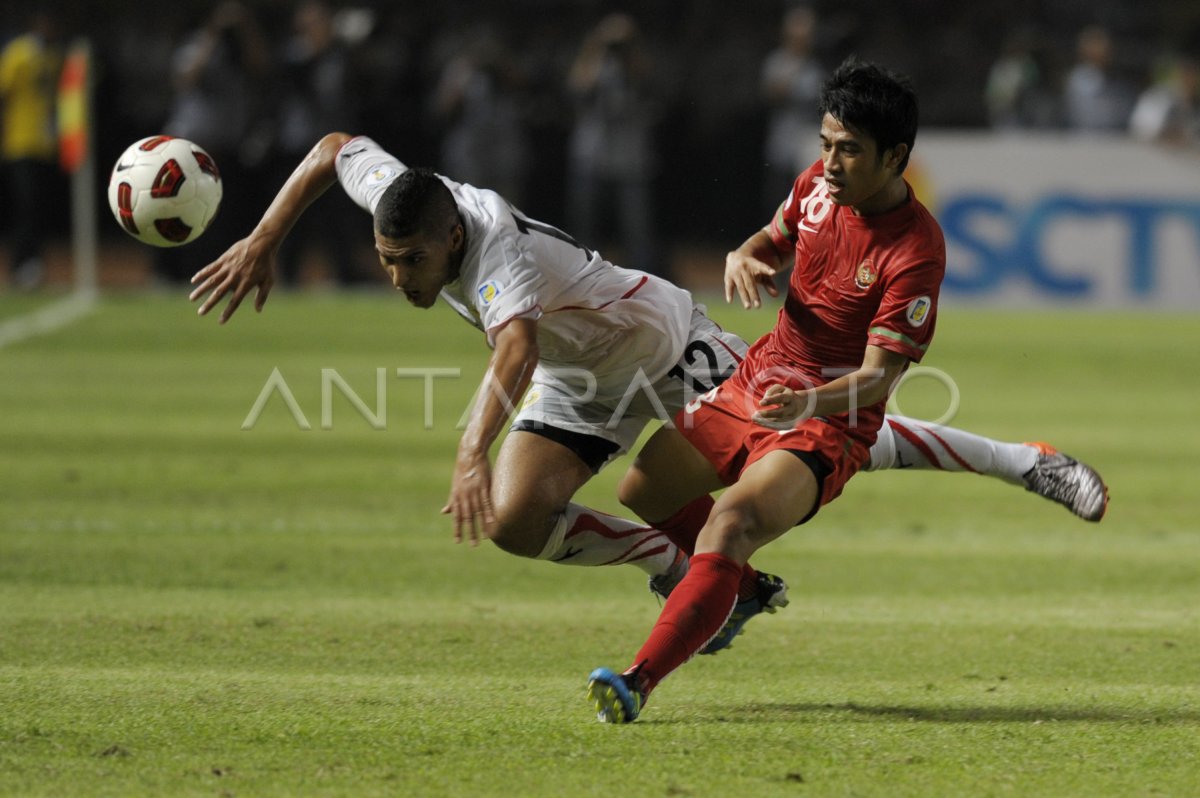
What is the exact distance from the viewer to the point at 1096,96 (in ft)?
71.3

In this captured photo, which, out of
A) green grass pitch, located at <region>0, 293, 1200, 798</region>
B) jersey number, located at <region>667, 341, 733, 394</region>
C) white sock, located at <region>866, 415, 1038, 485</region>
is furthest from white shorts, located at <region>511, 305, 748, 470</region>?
green grass pitch, located at <region>0, 293, 1200, 798</region>

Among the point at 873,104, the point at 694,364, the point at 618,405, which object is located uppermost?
the point at 873,104

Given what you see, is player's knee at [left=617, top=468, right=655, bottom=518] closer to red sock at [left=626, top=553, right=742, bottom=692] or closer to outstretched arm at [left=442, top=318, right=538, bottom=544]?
red sock at [left=626, top=553, right=742, bottom=692]

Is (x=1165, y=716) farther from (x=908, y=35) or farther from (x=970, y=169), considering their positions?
(x=908, y=35)

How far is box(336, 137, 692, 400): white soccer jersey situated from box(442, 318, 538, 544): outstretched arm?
157 millimetres

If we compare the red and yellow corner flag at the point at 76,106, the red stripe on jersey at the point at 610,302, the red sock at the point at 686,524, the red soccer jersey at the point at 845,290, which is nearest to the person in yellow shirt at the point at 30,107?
the red and yellow corner flag at the point at 76,106

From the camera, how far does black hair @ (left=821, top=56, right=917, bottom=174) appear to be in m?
5.54

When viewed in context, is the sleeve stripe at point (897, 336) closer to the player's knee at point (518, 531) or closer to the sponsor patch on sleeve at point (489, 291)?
the sponsor patch on sleeve at point (489, 291)

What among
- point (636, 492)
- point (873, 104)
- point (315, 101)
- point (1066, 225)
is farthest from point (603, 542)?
point (315, 101)

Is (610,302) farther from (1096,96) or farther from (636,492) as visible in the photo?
(1096,96)

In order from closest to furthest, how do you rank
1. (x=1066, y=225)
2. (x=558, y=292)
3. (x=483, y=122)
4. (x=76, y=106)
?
1. (x=558, y=292)
2. (x=76, y=106)
3. (x=1066, y=225)
4. (x=483, y=122)

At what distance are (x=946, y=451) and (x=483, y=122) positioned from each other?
1472cm

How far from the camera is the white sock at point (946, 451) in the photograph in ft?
22.1

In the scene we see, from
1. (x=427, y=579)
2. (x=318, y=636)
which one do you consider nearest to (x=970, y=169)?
(x=427, y=579)
